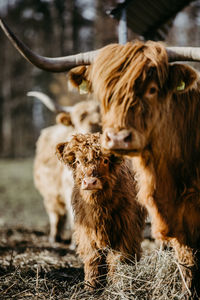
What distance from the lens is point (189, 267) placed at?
2777 millimetres

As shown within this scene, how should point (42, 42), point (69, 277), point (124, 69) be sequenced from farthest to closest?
point (42, 42) → point (69, 277) → point (124, 69)

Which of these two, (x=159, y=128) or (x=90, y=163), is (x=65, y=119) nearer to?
(x=90, y=163)

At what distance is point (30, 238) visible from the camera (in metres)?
6.34

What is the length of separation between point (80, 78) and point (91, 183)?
0.90 metres

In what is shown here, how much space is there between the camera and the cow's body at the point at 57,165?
18.9 ft

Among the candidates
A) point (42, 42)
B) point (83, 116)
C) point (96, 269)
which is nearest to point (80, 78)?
point (96, 269)

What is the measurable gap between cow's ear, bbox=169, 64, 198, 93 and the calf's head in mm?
1093

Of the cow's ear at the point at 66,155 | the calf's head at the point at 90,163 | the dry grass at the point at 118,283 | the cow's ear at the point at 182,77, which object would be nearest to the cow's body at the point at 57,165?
the cow's ear at the point at 66,155

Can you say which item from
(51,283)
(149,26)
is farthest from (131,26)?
(51,283)

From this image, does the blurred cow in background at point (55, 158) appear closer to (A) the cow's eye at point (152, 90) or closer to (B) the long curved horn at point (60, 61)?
(B) the long curved horn at point (60, 61)

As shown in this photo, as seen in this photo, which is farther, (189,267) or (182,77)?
(189,267)

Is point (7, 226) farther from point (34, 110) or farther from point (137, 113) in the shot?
point (34, 110)

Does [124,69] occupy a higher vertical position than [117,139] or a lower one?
higher

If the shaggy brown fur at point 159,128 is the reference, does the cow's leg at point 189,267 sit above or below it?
below
